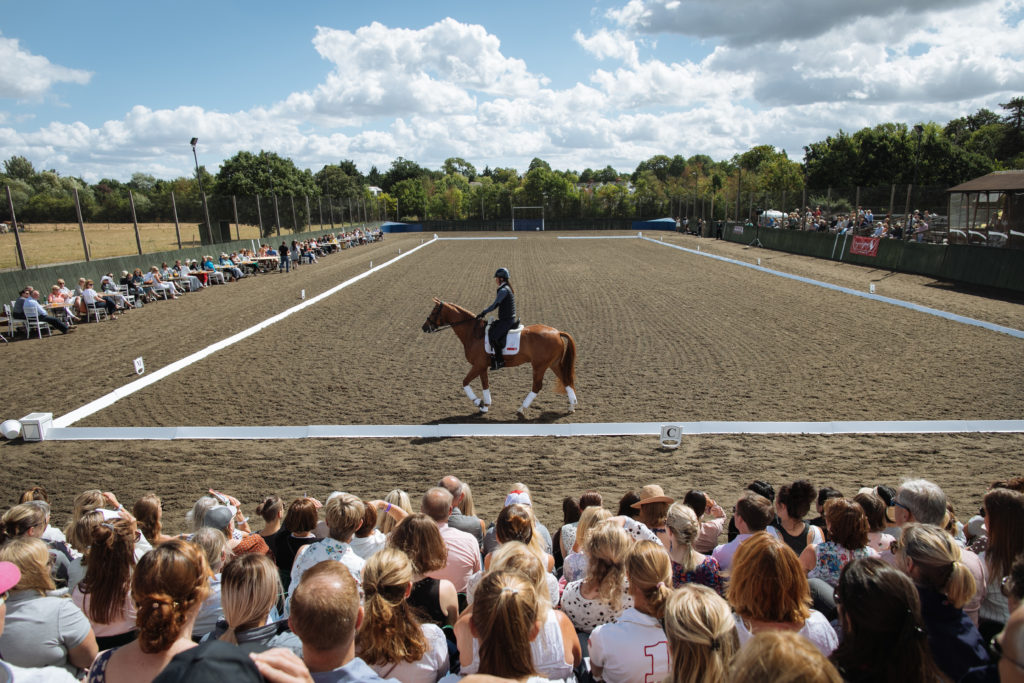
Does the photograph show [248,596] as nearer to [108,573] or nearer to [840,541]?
[108,573]

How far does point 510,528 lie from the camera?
170 inches

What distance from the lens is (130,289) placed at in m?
21.9

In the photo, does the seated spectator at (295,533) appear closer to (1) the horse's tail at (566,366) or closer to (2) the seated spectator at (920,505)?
(2) the seated spectator at (920,505)

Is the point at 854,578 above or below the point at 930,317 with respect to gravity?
above

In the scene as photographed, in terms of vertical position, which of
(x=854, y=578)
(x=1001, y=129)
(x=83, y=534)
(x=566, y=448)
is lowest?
(x=566, y=448)

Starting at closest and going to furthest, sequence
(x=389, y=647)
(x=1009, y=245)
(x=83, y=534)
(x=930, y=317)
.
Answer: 1. (x=389, y=647)
2. (x=83, y=534)
3. (x=930, y=317)
4. (x=1009, y=245)

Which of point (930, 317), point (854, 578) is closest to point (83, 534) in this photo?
point (854, 578)

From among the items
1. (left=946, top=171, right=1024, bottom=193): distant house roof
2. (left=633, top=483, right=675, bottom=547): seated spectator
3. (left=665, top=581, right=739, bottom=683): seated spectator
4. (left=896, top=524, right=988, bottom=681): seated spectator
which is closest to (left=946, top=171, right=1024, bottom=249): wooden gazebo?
(left=946, top=171, right=1024, bottom=193): distant house roof

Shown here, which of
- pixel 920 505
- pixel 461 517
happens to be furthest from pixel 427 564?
pixel 920 505

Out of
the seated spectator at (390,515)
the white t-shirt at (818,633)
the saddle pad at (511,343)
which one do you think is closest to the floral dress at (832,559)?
the white t-shirt at (818,633)

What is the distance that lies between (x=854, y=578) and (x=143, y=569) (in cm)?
316

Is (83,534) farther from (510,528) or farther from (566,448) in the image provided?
(566,448)

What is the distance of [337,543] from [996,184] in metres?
33.0

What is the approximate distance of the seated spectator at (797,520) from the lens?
4805mm
